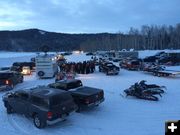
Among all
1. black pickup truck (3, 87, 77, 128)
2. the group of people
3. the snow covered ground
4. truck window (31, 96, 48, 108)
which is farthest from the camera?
the group of people

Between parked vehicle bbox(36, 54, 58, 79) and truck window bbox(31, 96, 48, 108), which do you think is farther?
parked vehicle bbox(36, 54, 58, 79)

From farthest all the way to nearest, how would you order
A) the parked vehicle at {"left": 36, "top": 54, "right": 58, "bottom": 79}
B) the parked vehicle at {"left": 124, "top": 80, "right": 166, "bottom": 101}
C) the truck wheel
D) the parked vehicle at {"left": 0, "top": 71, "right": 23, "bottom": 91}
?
the parked vehicle at {"left": 36, "top": 54, "right": 58, "bottom": 79} < the parked vehicle at {"left": 0, "top": 71, "right": 23, "bottom": 91} < the parked vehicle at {"left": 124, "top": 80, "right": 166, "bottom": 101} < the truck wheel

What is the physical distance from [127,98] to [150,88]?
2.39 metres

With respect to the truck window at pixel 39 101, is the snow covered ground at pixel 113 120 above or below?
below

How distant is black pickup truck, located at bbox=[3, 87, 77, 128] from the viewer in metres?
11.8

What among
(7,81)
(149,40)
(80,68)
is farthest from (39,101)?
(149,40)

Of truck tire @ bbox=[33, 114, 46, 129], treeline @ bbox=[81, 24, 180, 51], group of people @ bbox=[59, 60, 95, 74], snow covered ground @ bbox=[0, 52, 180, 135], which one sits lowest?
snow covered ground @ bbox=[0, 52, 180, 135]

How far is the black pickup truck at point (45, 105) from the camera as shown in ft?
38.8

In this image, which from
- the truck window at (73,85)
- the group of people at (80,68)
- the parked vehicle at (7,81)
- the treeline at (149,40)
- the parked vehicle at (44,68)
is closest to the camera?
the truck window at (73,85)

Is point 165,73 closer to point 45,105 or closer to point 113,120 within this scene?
point 113,120

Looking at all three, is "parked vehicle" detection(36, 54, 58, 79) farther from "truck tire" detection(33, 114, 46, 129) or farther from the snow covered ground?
"truck tire" detection(33, 114, 46, 129)

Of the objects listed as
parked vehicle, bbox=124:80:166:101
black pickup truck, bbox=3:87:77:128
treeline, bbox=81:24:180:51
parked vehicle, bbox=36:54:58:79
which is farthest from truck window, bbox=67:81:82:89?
treeline, bbox=81:24:180:51

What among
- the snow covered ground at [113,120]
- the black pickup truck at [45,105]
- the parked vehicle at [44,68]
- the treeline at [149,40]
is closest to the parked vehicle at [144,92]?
the snow covered ground at [113,120]

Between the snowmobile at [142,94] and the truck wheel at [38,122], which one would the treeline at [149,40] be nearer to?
the snowmobile at [142,94]
